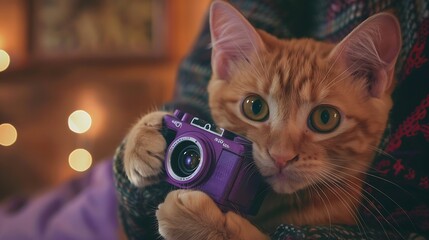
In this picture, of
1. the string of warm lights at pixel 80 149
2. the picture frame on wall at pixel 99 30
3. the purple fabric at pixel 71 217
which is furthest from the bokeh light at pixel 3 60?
the purple fabric at pixel 71 217

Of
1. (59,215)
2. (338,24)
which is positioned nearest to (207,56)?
(338,24)

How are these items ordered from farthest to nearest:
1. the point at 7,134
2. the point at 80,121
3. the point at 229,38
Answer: the point at 7,134
the point at 80,121
the point at 229,38

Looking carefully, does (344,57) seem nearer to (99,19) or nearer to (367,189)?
(367,189)

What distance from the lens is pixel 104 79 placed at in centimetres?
183

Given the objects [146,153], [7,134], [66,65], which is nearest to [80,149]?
[7,134]

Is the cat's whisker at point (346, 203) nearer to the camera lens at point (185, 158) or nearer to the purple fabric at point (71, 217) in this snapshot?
the camera lens at point (185, 158)

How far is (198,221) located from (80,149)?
1200 mm

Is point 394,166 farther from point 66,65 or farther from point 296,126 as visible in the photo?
point 66,65

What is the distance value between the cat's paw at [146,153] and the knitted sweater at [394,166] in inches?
0.9

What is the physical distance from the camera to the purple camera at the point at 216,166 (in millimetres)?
451

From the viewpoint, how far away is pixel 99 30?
1.94m

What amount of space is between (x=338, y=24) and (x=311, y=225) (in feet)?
1.06

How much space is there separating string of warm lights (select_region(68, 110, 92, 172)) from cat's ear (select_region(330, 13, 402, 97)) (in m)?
0.95

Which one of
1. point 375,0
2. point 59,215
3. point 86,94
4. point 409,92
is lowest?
point 59,215
